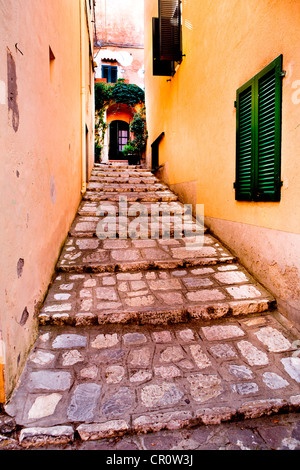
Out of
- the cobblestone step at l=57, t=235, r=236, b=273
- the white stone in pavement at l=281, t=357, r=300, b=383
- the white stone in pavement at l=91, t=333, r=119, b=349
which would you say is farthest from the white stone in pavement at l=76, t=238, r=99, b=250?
the white stone in pavement at l=281, t=357, r=300, b=383

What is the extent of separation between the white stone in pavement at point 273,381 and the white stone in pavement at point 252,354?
12 cm

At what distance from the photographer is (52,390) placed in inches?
75.5

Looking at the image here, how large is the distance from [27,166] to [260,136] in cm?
255

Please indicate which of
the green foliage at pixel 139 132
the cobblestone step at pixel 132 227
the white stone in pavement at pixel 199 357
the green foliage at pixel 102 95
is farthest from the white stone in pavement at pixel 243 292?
the green foliage at pixel 102 95

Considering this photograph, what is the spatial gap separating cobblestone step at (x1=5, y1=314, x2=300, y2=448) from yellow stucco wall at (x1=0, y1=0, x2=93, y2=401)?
27 cm

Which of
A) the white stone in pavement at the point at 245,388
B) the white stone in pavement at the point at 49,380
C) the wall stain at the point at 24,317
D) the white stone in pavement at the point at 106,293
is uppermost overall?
the wall stain at the point at 24,317

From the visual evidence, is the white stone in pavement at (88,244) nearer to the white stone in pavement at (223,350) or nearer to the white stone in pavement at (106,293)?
the white stone in pavement at (106,293)

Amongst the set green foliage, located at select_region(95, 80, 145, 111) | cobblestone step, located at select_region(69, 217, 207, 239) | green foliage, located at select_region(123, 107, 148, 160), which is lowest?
cobblestone step, located at select_region(69, 217, 207, 239)

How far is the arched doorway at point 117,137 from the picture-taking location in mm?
18188

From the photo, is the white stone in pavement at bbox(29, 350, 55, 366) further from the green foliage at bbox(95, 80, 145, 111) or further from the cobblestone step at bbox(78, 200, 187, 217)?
the green foliage at bbox(95, 80, 145, 111)

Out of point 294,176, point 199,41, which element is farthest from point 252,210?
point 199,41

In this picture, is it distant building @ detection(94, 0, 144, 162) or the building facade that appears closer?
the building facade

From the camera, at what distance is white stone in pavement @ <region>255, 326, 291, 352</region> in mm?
2430

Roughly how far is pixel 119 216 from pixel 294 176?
3358 mm
